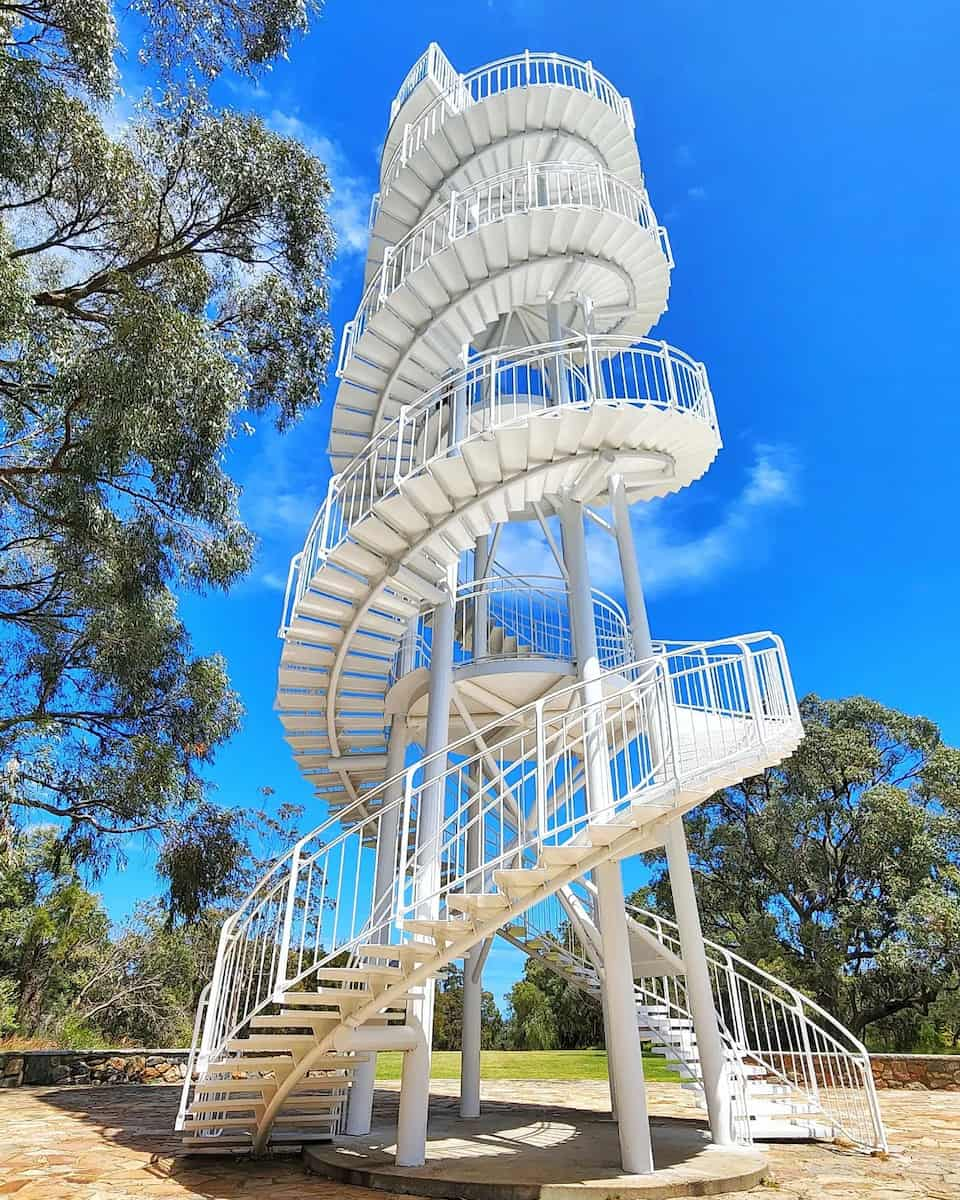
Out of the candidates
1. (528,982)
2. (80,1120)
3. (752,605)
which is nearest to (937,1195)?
(80,1120)

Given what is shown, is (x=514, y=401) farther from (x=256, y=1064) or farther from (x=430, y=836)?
(x=256, y=1064)

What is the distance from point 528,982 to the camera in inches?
835

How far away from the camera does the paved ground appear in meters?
4.86

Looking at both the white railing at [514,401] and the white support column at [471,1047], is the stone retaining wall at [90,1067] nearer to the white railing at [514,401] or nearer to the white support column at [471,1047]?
the white support column at [471,1047]

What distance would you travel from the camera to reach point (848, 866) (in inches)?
638

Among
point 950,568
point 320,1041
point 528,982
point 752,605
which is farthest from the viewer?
point 752,605

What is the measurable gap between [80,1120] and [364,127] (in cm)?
1539

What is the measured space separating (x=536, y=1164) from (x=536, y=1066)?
34.4ft

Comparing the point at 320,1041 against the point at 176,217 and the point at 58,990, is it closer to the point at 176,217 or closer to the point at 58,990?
the point at 176,217

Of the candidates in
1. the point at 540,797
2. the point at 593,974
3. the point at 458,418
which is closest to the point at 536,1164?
the point at 540,797

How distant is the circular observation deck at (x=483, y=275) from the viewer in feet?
28.4

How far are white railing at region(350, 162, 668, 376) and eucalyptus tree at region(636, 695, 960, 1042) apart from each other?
12380 mm

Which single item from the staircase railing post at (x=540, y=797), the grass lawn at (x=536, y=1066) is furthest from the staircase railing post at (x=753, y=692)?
the grass lawn at (x=536, y=1066)

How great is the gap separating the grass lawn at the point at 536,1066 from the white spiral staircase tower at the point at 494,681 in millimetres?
3845
